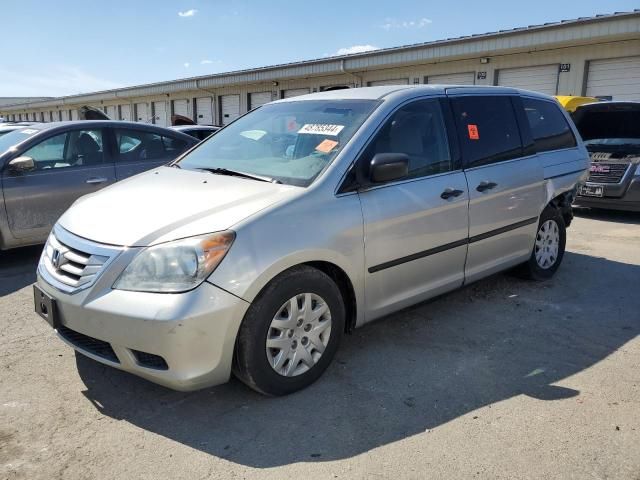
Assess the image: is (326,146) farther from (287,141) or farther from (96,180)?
(96,180)

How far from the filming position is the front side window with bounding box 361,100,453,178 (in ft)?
11.8

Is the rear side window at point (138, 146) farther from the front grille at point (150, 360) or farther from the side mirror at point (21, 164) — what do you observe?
the front grille at point (150, 360)

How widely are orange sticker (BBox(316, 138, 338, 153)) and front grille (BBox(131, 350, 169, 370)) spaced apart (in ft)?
5.23

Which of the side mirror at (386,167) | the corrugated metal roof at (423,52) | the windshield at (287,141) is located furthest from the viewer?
the corrugated metal roof at (423,52)

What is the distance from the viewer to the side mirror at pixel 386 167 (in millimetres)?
3303

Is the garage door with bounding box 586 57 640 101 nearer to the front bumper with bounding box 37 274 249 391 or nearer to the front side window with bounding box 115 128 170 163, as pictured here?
the front side window with bounding box 115 128 170 163

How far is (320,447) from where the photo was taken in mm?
2674

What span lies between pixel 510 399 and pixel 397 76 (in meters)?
17.3

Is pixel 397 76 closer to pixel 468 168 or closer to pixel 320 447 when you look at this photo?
pixel 468 168

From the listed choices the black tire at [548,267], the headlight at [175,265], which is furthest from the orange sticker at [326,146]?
the black tire at [548,267]

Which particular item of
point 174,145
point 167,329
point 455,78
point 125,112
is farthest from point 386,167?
point 125,112

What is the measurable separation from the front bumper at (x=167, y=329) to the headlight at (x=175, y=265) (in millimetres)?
45

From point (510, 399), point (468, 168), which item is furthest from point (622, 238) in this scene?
point (510, 399)

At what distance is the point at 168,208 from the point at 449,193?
6.44ft
